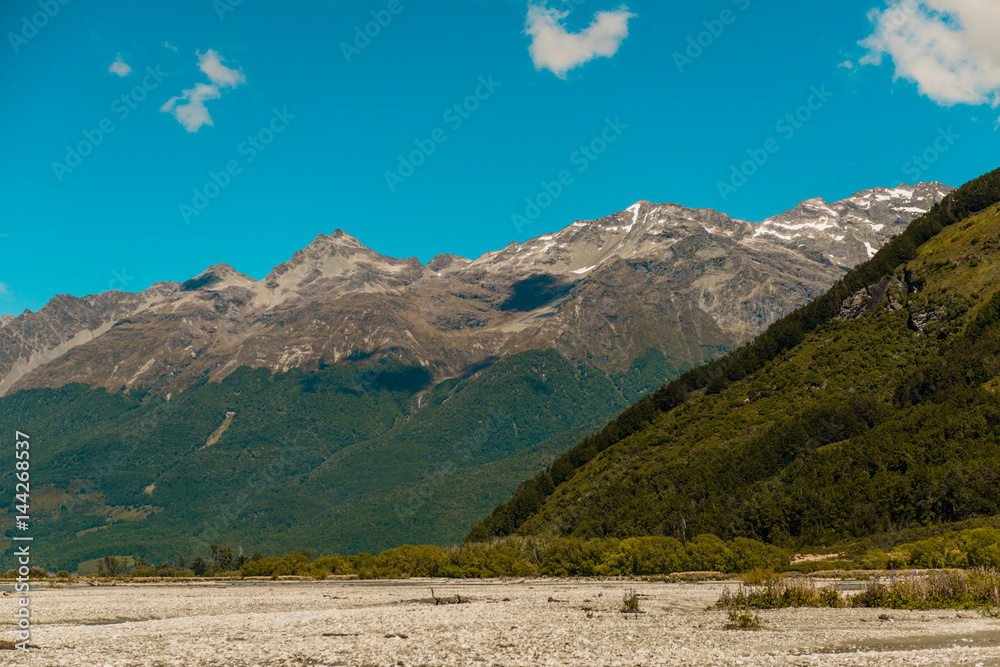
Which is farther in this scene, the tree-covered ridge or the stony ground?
the tree-covered ridge

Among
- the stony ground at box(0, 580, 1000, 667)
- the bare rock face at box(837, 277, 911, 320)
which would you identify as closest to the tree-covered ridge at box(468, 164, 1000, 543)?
the bare rock face at box(837, 277, 911, 320)

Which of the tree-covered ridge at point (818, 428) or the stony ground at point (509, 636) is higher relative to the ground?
the tree-covered ridge at point (818, 428)

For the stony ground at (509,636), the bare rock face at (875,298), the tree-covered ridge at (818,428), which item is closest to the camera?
the stony ground at (509,636)

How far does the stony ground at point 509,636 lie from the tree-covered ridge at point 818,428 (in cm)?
5661

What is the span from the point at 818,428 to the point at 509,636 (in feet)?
351

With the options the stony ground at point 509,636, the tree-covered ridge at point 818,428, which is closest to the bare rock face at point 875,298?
the tree-covered ridge at point 818,428

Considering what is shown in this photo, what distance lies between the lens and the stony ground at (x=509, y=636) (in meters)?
36.2

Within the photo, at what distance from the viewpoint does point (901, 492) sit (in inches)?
4247

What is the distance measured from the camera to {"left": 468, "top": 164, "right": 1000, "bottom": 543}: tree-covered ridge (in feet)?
366

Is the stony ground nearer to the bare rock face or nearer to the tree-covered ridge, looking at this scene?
the tree-covered ridge

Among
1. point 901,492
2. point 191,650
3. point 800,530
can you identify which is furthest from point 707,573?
point 191,650

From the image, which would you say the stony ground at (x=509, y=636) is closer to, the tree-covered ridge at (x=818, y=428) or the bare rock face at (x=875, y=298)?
the tree-covered ridge at (x=818, y=428)

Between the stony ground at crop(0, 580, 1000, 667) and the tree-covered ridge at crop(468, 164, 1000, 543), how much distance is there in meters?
56.6

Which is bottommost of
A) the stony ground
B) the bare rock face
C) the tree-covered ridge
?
the stony ground
